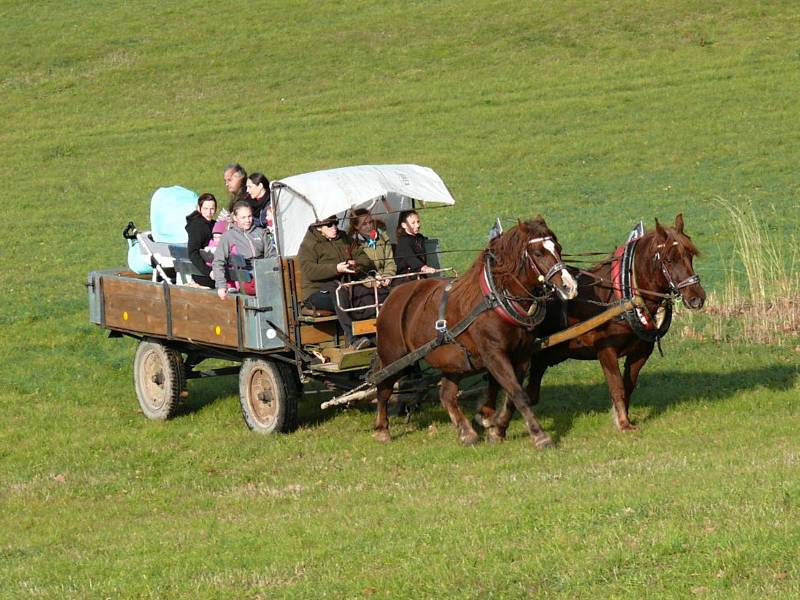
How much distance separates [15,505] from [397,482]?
3152 millimetres

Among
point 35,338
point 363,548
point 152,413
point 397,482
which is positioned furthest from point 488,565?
point 35,338

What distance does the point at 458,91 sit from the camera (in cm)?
3881

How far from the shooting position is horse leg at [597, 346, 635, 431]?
11.9 m

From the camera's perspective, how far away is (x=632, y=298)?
11500 millimetres

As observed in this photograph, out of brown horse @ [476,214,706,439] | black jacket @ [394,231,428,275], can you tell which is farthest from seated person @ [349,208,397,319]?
brown horse @ [476,214,706,439]

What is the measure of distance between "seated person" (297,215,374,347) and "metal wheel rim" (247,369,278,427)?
3.56 ft

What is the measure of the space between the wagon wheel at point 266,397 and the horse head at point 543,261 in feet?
9.95

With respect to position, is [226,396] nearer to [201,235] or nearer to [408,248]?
[201,235]

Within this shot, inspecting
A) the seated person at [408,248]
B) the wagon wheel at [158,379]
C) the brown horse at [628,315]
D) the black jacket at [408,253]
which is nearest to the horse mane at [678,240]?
the brown horse at [628,315]

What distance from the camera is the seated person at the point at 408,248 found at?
12945 mm

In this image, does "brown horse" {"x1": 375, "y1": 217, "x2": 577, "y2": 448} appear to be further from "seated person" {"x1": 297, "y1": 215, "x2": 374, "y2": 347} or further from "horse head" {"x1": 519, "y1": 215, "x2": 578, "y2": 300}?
"seated person" {"x1": 297, "y1": 215, "x2": 374, "y2": 347}

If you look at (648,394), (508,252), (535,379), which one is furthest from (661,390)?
(508,252)

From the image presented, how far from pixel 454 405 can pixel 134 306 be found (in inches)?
159

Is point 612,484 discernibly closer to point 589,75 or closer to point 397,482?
point 397,482
